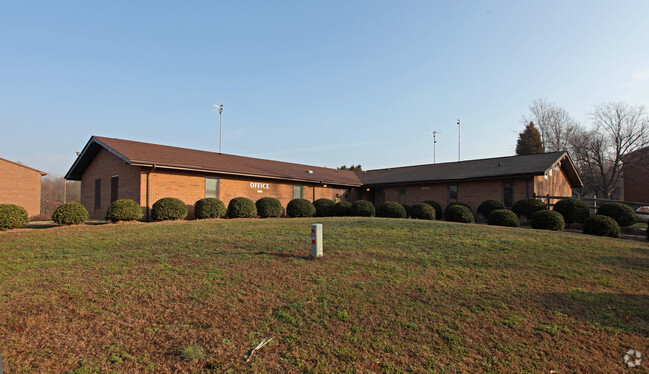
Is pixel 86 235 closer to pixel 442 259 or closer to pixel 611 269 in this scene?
pixel 442 259

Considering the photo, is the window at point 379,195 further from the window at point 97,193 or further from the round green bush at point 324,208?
the window at point 97,193

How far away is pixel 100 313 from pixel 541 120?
160 feet

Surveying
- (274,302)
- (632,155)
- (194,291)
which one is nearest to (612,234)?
(274,302)

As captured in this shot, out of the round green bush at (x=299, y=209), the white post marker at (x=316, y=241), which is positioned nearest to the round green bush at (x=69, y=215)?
the white post marker at (x=316, y=241)

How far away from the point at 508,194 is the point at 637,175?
84.8 ft

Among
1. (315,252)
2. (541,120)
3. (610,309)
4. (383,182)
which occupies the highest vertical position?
(541,120)

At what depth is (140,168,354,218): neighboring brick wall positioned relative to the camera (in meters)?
16.7

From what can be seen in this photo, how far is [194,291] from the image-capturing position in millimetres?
5504

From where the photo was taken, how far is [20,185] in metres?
30.8

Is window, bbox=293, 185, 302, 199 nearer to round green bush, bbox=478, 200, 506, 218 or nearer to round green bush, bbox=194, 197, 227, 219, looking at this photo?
round green bush, bbox=194, 197, 227, 219

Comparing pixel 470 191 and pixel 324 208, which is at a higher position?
pixel 470 191

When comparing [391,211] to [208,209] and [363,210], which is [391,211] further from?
[208,209]

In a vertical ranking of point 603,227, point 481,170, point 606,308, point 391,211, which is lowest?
point 606,308

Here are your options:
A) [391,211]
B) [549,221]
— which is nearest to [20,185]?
[391,211]
